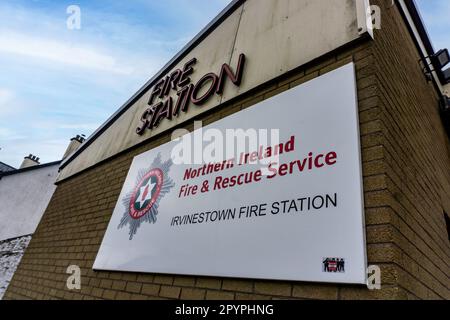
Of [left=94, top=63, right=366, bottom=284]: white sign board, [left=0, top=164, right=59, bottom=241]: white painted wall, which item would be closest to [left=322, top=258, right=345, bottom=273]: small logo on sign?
[left=94, top=63, right=366, bottom=284]: white sign board

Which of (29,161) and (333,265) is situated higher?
(29,161)

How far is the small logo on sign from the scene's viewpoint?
1.40 meters

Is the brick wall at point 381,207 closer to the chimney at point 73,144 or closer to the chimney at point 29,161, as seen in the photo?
the chimney at point 73,144

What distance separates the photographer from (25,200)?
10.8 meters

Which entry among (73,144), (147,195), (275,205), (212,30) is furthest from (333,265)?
(73,144)

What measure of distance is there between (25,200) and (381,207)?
12.9 meters

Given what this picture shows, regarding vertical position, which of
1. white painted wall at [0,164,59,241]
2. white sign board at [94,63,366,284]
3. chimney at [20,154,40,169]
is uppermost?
chimney at [20,154,40,169]

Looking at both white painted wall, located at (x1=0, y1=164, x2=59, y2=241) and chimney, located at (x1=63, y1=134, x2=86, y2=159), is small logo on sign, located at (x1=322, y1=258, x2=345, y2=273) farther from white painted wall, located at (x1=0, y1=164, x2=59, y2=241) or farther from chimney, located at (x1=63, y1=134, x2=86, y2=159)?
white painted wall, located at (x1=0, y1=164, x2=59, y2=241)

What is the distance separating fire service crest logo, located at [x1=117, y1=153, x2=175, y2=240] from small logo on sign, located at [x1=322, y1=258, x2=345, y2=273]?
1728 millimetres

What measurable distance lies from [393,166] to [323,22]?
1.45 metres

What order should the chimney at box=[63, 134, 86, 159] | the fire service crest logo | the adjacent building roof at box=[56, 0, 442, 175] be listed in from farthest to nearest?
1. the chimney at box=[63, 134, 86, 159]
2. the adjacent building roof at box=[56, 0, 442, 175]
3. the fire service crest logo

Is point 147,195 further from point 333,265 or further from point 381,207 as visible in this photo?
point 381,207

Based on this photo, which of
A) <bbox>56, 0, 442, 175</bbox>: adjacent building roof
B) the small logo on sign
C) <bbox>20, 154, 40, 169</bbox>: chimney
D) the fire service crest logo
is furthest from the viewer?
<bbox>20, 154, 40, 169</bbox>: chimney
